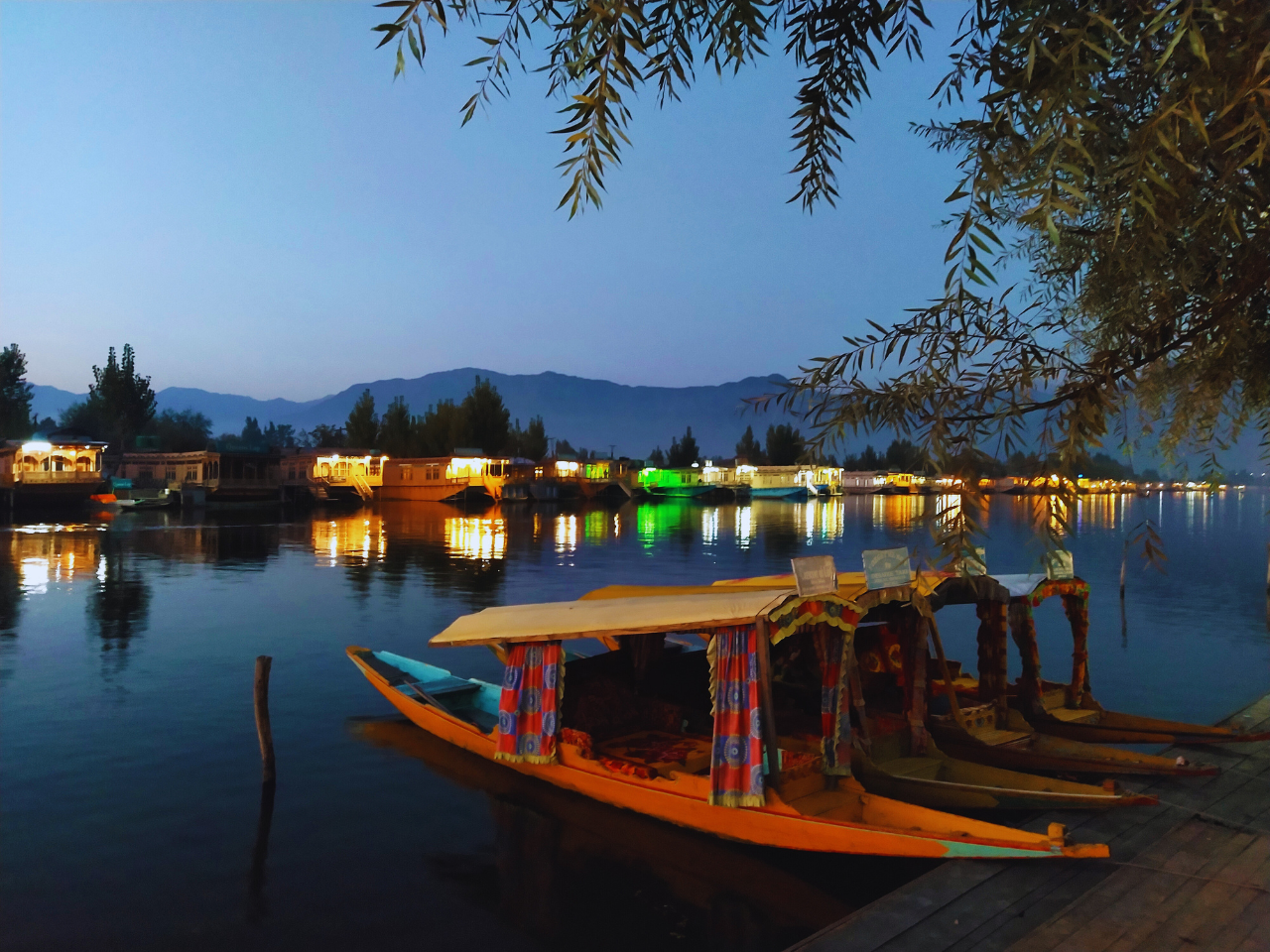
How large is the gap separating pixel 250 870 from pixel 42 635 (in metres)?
15.6

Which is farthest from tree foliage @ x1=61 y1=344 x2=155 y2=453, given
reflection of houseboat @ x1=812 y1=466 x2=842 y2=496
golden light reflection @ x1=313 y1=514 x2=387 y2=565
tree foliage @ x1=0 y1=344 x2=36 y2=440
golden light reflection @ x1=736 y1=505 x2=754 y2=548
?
reflection of houseboat @ x1=812 y1=466 x2=842 y2=496

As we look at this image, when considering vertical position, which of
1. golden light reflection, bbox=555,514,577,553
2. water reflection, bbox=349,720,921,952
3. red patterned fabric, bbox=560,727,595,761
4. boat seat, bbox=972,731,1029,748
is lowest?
water reflection, bbox=349,720,921,952

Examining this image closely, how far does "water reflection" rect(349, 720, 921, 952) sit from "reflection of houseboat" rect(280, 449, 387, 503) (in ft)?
246

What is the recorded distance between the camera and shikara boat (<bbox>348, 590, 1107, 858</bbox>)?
8242 mm

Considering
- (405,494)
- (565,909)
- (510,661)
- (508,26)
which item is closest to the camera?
(508,26)

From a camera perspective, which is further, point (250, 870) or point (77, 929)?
point (250, 870)

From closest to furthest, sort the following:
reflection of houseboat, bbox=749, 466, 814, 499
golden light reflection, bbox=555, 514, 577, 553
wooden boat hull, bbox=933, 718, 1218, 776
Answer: wooden boat hull, bbox=933, 718, 1218, 776 < golden light reflection, bbox=555, 514, 577, 553 < reflection of houseboat, bbox=749, 466, 814, 499

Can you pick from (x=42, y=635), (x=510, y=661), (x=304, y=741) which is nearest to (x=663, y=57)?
(x=510, y=661)

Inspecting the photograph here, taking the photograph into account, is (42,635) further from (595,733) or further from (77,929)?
(595,733)

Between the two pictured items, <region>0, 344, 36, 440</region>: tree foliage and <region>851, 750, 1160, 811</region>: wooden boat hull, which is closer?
<region>851, 750, 1160, 811</region>: wooden boat hull

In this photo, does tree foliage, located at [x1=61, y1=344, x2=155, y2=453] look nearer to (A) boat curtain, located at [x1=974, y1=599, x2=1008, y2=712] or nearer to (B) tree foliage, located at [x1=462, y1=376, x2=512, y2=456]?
(B) tree foliage, located at [x1=462, y1=376, x2=512, y2=456]

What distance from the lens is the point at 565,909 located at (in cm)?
895

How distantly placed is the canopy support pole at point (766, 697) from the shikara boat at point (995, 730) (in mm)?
1598

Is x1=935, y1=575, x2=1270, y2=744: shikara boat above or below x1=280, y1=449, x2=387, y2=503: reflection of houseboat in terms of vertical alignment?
below
